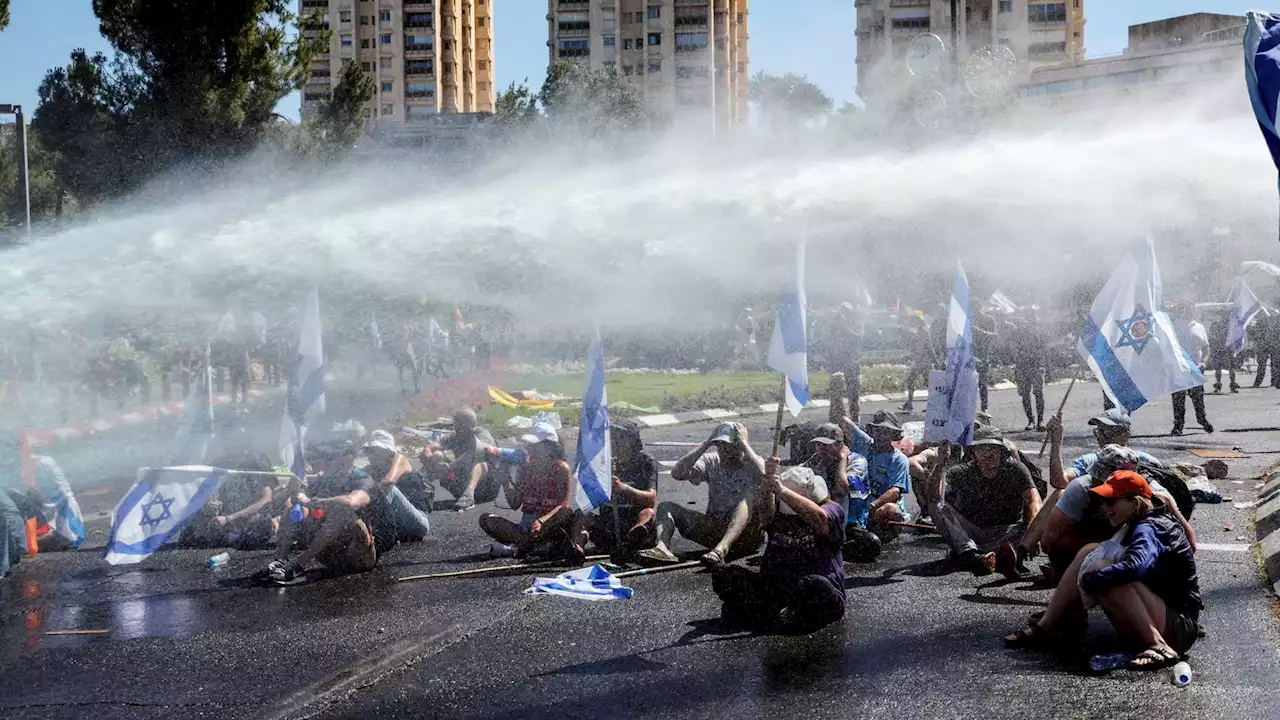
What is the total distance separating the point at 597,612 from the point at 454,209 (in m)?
8.15

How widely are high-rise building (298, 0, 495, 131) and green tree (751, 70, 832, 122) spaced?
27.3m

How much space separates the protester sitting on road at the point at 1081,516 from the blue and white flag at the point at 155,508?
277 inches

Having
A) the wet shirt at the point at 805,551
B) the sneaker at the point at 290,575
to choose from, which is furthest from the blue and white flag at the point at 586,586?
the sneaker at the point at 290,575

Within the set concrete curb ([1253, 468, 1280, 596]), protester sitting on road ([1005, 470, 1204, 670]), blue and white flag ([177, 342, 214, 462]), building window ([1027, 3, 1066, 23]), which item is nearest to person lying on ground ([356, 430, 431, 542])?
blue and white flag ([177, 342, 214, 462])

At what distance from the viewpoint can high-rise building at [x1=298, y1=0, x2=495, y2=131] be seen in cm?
11362

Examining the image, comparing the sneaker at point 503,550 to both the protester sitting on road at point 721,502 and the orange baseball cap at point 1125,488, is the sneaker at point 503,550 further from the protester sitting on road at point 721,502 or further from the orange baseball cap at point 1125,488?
the orange baseball cap at point 1125,488

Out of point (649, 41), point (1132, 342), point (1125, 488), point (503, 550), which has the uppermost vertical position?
point (649, 41)

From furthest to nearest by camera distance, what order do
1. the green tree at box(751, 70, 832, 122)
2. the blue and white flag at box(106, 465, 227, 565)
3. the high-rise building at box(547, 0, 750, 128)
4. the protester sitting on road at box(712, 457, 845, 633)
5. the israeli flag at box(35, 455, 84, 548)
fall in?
the high-rise building at box(547, 0, 750, 128) → the green tree at box(751, 70, 832, 122) → the israeli flag at box(35, 455, 84, 548) → the blue and white flag at box(106, 465, 227, 565) → the protester sitting on road at box(712, 457, 845, 633)

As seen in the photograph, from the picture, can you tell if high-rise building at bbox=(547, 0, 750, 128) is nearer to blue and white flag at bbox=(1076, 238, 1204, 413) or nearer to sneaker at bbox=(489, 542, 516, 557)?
blue and white flag at bbox=(1076, 238, 1204, 413)

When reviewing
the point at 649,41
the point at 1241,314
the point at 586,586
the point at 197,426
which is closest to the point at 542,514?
the point at 586,586

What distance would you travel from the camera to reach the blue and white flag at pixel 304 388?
38.5 feet

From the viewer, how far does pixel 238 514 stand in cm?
1241

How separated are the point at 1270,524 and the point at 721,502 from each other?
15.7ft

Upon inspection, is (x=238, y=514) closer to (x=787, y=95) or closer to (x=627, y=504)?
(x=627, y=504)
